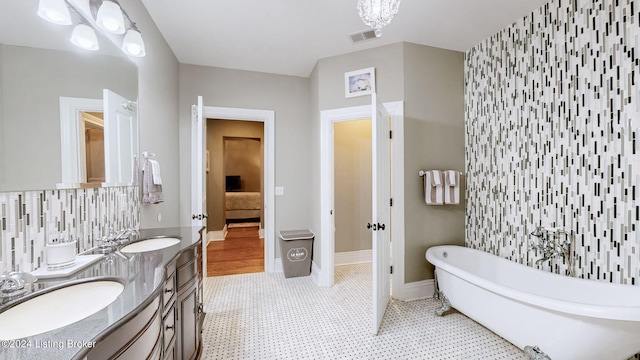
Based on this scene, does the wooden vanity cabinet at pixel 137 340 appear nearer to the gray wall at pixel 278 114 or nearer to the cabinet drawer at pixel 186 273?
the cabinet drawer at pixel 186 273

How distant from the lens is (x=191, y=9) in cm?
218

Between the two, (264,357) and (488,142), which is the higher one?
(488,142)

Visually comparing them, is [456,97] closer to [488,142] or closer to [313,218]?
[488,142]

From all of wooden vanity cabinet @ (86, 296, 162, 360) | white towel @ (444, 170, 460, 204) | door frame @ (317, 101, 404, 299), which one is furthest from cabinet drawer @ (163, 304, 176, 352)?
white towel @ (444, 170, 460, 204)

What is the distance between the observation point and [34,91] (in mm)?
1079

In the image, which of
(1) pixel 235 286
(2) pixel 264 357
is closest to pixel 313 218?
(1) pixel 235 286

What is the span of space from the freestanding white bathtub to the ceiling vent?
2.22 m

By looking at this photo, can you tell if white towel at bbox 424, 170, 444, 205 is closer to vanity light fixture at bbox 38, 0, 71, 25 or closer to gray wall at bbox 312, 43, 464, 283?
gray wall at bbox 312, 43, 464, 283

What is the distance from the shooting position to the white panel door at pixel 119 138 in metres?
1.59

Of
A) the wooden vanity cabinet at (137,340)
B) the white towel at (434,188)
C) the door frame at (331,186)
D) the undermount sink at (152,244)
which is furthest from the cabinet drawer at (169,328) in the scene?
the white towel at (434,188)

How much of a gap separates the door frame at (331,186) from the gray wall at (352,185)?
2.74ft

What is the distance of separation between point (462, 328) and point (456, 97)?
7.56ft

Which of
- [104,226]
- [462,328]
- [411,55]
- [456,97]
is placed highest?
[411,55]

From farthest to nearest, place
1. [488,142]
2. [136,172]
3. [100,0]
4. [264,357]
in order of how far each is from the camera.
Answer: [488,142]
[136,172]
[264,357]
[100,0]
